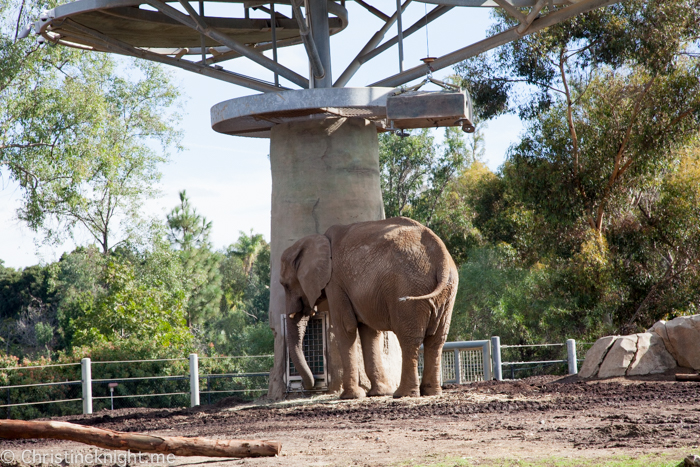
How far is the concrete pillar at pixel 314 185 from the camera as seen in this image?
1366cm

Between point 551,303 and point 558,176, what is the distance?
3.95 metres

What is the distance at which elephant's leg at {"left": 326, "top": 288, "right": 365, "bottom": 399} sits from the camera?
1238 cm

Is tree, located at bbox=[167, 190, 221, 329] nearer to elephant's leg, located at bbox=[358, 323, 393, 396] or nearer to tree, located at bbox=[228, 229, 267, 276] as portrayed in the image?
tree, located at bbox=[228, 229, 267, 276]

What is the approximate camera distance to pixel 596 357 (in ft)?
48.9

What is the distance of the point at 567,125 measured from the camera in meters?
24.3

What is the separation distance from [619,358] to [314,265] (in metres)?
5.74

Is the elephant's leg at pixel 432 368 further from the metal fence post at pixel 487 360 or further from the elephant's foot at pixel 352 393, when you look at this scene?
the metal fence post at pixel 487 360

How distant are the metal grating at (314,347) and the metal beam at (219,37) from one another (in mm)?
4220

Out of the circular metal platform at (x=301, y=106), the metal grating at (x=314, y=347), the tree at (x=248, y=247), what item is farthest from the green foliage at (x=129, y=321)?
the tree at (x=248, y=247)

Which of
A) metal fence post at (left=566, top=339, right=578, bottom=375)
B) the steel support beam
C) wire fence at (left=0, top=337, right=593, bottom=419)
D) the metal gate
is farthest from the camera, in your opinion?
metal fence post at (left=566, top=339, right=578, bottom=375)

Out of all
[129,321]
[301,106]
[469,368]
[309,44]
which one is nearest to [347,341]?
[301,106]

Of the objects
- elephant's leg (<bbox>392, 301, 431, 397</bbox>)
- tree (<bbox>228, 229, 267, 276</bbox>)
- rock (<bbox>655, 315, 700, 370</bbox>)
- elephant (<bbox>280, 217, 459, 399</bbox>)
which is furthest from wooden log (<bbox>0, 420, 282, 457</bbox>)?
tree (<bbox>228, 229, 267, 276</bbox>)

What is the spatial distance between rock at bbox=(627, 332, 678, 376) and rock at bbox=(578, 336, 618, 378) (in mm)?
562

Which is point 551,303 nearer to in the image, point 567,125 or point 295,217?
point 567,125
